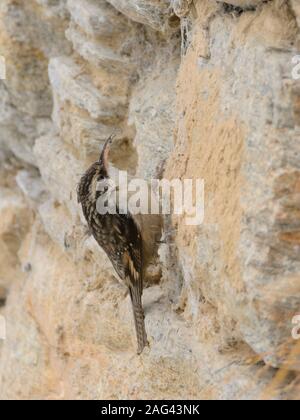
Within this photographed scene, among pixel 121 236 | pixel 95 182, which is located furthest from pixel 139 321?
pixel 95 182

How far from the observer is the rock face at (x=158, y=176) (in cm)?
252

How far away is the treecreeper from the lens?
142 inches

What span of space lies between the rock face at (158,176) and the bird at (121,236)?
0.11m

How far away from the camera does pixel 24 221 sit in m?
5.95

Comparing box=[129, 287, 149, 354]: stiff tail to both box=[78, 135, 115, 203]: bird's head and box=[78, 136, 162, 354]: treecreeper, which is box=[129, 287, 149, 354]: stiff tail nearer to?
box=[78, 136, 162, 354]: treecreeper

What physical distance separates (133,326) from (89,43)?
1.68 meters

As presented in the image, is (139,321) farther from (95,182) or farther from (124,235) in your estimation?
(95,182)

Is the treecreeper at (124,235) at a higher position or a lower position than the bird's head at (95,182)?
lower

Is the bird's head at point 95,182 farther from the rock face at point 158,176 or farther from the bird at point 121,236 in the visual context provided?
the rock face at point 158,176

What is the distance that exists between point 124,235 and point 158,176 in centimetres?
35

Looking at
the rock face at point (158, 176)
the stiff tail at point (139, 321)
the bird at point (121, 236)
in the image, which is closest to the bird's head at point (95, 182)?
the bird at point (121, 236)

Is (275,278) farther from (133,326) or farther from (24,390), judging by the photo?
(24,390)

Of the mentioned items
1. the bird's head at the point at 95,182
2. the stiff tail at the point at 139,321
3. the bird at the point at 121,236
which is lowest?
the stiff tail at the point at 139,321

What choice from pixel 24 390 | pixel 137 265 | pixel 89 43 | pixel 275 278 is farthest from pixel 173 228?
pixel 24 390
